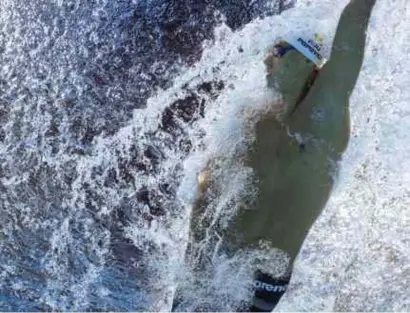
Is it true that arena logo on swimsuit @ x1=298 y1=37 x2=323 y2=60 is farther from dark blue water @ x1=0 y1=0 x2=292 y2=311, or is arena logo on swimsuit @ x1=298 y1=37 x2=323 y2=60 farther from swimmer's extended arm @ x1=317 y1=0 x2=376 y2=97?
dark blue water @ x1=0 y1=0 x2=292 y2=311

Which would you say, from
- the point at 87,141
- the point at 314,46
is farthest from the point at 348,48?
the point at 87,141

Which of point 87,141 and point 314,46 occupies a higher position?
point 314,46

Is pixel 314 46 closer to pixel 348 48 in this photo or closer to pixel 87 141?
pixel 348 48

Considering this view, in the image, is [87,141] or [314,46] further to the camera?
[87,141]

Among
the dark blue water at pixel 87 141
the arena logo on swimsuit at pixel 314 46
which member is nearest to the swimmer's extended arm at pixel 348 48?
the arena logo on swimsuit at pixel 314 46

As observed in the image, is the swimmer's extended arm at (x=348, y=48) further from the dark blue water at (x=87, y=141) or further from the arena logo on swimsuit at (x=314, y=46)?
the dark blue water at (x=87, y=141)

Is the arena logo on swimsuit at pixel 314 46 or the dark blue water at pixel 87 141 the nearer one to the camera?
the arena logo on swimsuit at pixel 314 46

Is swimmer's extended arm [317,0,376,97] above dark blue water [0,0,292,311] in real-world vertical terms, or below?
above

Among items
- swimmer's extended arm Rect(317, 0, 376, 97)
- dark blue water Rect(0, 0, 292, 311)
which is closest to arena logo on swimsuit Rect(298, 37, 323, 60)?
swimmer's extended arm Rect(317, 0, 376, 97)

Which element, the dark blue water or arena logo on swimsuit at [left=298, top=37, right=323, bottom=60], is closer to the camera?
arena logo on swimsuit at [left=298, top=37, right=323, bottom=60]

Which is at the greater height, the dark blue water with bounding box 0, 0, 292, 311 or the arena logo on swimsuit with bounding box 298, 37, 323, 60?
the arena logo on swimsuit with bounding box 298, 37, 323, 60
